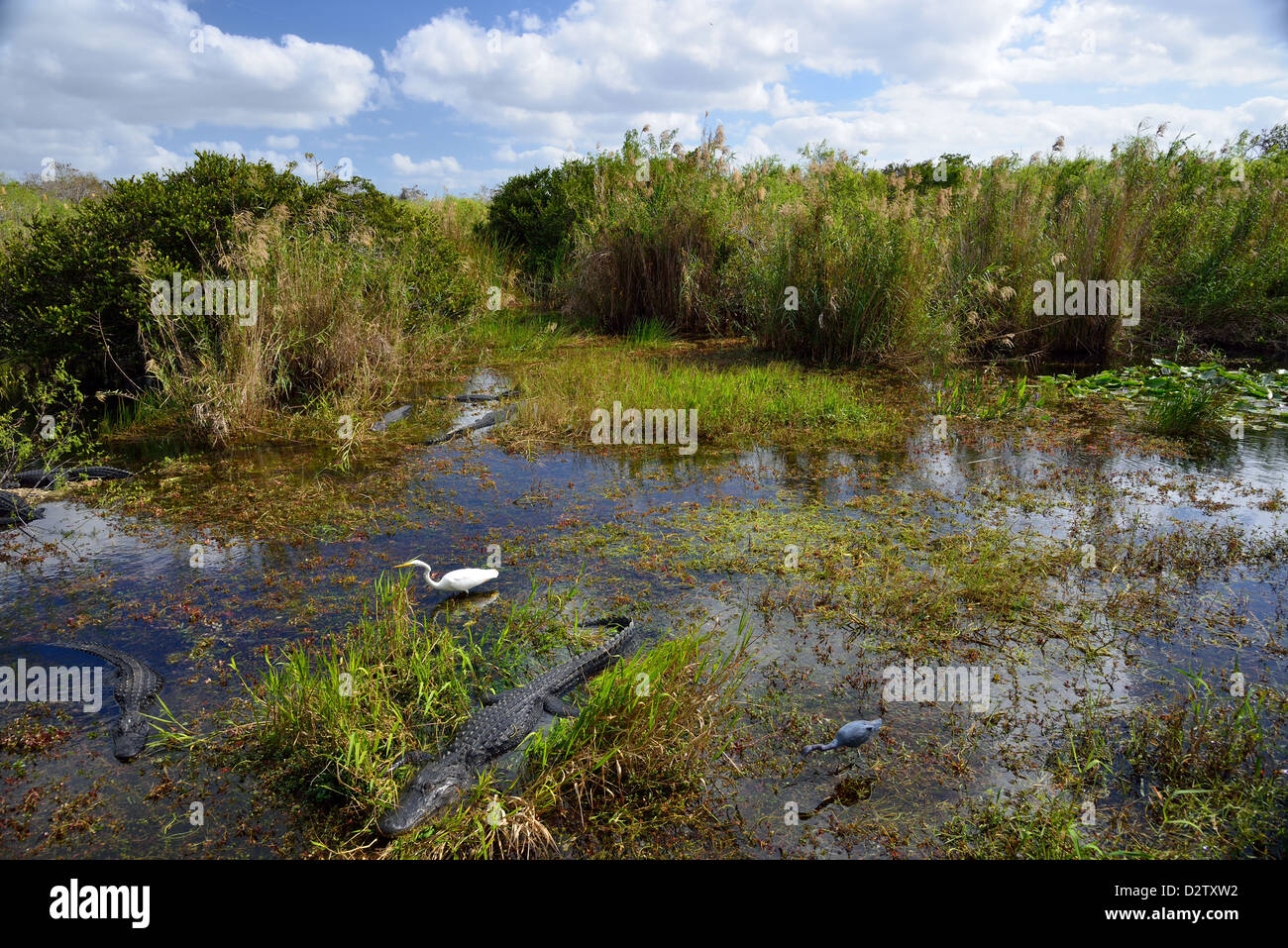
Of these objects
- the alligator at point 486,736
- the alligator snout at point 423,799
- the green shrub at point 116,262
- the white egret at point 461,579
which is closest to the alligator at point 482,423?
the green shrub at point 116,262

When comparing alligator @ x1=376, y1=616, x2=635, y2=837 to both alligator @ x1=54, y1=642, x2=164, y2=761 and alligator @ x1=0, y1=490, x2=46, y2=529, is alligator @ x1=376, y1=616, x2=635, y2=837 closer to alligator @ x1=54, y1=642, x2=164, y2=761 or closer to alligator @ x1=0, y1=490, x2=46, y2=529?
alligator @ x1=54, y1=642, x2=164, y2=761

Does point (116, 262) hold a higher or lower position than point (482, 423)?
higher

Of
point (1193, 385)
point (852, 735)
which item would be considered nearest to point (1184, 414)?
point (1193, 385)

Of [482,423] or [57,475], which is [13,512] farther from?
[482,423]

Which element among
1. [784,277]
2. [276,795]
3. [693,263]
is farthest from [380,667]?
[693,263]

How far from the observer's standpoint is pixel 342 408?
23.3 ft

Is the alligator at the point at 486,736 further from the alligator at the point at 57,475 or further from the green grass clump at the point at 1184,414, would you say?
the green grass clump at the point at 1184,414

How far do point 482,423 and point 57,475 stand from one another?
127 inches

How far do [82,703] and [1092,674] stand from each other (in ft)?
14.4

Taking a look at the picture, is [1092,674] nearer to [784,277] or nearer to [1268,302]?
[784,277]

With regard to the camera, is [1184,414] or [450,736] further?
[1184,414]

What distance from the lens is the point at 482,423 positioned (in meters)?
7.23

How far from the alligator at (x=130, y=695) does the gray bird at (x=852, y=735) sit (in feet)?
8.57

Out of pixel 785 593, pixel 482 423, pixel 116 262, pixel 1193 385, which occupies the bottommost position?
pixel 785 593
